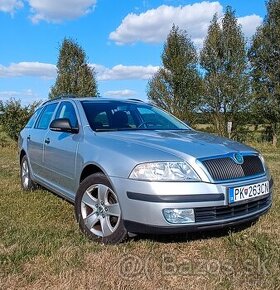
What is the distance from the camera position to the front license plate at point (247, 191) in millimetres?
3754

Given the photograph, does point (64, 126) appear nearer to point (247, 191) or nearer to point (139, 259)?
point (139, 259)

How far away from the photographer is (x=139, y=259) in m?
3.61

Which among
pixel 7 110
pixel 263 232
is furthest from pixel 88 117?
pixel 7 110

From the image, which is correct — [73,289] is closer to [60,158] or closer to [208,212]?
[208,212]

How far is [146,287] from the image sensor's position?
3082 mm

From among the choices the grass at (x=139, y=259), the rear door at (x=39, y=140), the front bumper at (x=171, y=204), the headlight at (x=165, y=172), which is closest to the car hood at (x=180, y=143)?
the headlight at (x=165, y=172)

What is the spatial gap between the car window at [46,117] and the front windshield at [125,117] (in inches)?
43.3

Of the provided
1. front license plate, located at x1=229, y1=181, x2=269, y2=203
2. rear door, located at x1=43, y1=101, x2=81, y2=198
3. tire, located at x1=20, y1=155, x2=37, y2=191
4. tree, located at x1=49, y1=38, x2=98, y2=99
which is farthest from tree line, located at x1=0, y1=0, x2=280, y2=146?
front license plate, located at x1=229, y1=181, x2=269, y2=203

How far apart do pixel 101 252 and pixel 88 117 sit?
5.99 ft

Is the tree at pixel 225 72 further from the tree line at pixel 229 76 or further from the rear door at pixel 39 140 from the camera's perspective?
the rear door at pixel 39 140

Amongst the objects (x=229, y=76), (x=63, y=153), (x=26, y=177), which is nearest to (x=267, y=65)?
(x=229, y=76)

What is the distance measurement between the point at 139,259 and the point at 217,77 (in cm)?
1976

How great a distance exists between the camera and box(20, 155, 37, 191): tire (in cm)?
695

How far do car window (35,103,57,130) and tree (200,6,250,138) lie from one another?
1667 centimetres
